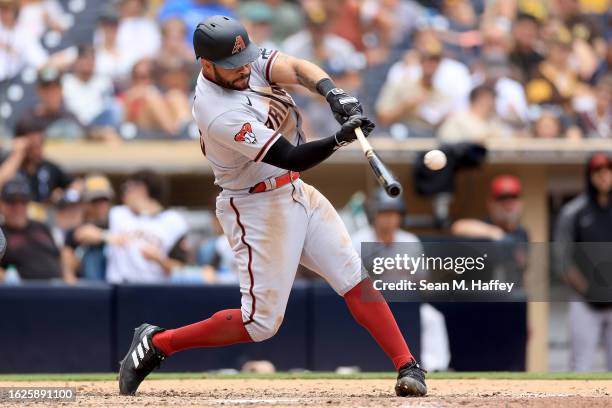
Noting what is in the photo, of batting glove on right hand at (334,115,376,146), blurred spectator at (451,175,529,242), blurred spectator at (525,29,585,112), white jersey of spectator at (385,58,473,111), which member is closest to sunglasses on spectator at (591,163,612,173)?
blurred spectator at (451,175,529,242)

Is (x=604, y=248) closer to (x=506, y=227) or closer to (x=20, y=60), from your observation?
(x=506, y=227)

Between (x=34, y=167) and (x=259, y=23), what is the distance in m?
2.85

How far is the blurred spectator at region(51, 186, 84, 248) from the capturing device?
963cm

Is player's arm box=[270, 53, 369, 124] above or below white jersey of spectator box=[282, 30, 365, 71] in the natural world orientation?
below

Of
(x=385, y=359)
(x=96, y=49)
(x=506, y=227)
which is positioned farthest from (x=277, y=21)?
(x=385, y=359)

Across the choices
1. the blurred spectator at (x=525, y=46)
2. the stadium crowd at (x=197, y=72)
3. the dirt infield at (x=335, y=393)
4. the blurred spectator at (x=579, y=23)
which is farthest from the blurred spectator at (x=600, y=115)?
the dirt infield at (x=335, y=393)

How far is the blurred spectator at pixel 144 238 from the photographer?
29.7 ft

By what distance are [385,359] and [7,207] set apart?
290 centimetres

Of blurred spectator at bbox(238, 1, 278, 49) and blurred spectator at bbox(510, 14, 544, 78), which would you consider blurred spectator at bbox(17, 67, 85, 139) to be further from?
blurred spectator at bbox(510, 14, 544, 78)

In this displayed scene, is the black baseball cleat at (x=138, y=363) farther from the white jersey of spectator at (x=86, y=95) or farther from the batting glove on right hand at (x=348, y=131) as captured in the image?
the white jersey of spectator at (x=86, y=95)

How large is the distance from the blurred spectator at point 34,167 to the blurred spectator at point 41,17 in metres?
2.23

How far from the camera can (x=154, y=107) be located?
36.3 feet

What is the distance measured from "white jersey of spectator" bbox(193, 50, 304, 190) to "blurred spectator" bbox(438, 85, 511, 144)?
5.23 metres

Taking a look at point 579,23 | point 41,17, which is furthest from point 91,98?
point 579,23
